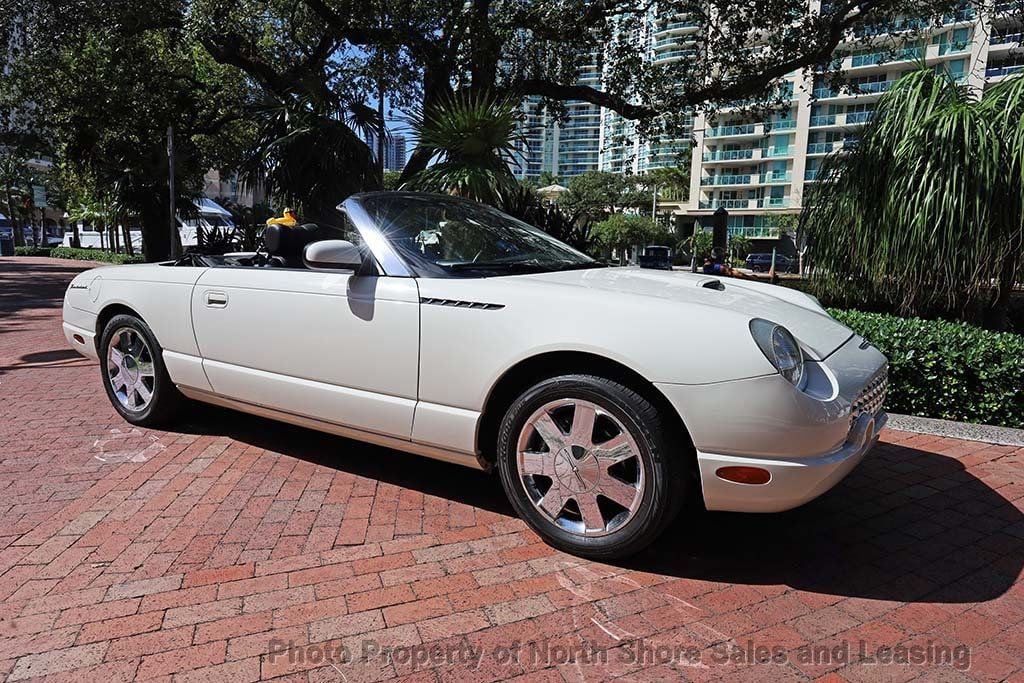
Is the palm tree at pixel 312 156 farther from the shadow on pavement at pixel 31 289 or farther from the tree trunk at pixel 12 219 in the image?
the tree trunk at pixel 12 219

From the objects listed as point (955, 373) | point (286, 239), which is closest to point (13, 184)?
point (286, 239)

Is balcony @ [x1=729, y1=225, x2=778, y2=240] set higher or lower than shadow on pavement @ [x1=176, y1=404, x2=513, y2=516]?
higher

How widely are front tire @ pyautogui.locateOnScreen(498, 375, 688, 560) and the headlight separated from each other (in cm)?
44

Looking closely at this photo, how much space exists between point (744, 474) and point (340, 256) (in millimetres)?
2002

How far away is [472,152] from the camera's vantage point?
7.98 metres

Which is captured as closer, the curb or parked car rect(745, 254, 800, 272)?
the curb

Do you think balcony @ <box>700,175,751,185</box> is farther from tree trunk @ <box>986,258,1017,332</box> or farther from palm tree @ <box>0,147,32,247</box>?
tree trunk @ <box>986,258,1017,332</box>

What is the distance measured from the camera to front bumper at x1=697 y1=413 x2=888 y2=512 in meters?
2.43

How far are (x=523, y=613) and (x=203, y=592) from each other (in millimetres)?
1180

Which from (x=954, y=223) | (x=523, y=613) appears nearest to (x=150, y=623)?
(x=523, y=613)

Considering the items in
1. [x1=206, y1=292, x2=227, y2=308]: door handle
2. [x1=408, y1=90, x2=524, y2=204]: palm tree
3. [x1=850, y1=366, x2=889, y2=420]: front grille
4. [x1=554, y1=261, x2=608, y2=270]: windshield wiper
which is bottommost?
[x1=850, y1=366, x2=889, y2=420]: front grille

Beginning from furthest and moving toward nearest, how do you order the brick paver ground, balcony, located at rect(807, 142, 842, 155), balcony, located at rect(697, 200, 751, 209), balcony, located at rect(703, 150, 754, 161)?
1. balcony, located at rect(697, 200, 751, 209)
2. balcony, located at rect(703, 150, 754, 161)
3. balcony, located at rect(807, 142, 842, 155)
4. the brick paver ground

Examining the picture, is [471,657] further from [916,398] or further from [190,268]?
[916,398]

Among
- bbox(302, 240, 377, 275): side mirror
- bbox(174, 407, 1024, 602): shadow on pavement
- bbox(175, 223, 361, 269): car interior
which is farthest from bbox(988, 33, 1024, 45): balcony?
bbox(302, 240, 377, 275): side mirror
